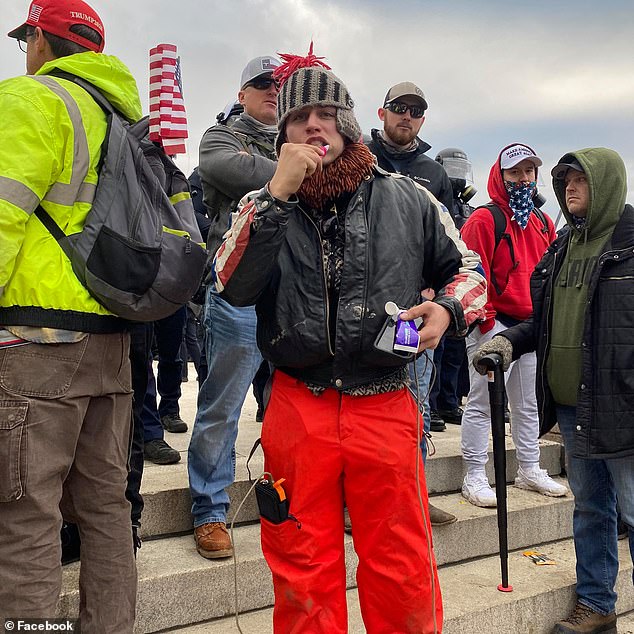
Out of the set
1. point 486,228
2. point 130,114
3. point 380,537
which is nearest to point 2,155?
point 130,114

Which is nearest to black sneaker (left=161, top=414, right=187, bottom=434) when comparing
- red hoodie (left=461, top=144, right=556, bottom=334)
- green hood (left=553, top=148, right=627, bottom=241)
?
red hoodie (left=461, top=144, right=556, bottom=334)

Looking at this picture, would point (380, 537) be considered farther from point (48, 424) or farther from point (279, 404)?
point (48, 424)

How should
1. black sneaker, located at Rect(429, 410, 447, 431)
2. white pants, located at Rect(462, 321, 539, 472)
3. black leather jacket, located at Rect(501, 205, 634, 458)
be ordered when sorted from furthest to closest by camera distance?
black sneaker, located at Rect(429, 410, 447, 431)
white pants, located at Rect(462, 321, 539, 472)
black leather jacket, located at Rect(501, 205, 634, 458)

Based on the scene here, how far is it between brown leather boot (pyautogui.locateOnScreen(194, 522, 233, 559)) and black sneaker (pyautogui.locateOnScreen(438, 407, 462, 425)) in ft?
10.1

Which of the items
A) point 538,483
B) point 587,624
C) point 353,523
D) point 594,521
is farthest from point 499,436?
point 353,523

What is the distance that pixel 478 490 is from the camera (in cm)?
416

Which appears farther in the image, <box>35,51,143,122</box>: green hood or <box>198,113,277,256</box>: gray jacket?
<box>198,113,277,256</box>: gray jacket

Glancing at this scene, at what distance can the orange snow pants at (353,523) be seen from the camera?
2.04m

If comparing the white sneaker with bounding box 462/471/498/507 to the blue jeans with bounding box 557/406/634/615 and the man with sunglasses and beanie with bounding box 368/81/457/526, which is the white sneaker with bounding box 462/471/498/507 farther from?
the blue jeans with bounding box 557/406/634/615

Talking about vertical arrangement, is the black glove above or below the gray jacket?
below

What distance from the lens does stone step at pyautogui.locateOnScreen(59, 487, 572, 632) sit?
9.32ft

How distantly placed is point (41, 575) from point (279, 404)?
874mm

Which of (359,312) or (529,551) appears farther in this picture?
(529,551)

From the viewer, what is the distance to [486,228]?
4.34 meters
